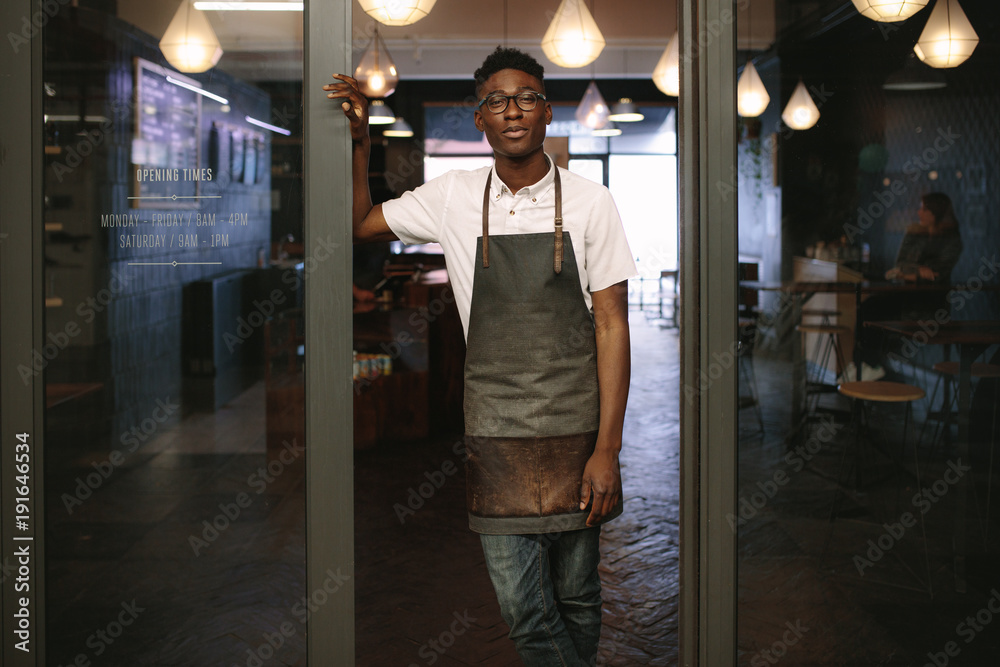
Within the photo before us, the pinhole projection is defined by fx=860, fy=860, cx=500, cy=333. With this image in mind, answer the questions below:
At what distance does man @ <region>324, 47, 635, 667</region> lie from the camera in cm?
206

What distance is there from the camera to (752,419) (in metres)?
2.82

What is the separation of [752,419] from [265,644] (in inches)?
64.7

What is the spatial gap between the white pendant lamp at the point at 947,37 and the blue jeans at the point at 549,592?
5.45 feet

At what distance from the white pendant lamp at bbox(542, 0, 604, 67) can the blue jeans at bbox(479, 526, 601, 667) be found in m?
3.15

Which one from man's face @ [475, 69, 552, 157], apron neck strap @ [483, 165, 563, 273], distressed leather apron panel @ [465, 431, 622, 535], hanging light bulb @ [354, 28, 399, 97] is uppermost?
hanging light bulb @ [354, 28, 399, 97]

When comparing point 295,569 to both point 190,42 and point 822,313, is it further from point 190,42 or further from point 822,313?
point 822,313

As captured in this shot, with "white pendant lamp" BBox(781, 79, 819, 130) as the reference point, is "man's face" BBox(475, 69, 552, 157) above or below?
below

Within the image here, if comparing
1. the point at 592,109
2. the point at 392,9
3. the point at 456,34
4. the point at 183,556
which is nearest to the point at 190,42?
the point at 183,556

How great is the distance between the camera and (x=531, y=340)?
6.75 feet

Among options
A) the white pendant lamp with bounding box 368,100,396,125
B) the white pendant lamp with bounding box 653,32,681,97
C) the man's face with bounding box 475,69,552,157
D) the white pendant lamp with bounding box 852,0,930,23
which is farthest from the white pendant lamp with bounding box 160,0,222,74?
the white pendant lamp with bounding box 368,100,396,125

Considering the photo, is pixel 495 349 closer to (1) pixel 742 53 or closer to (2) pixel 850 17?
(1) pixel 742 53

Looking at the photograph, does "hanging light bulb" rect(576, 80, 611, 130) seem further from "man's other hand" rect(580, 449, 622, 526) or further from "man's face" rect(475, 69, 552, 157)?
"man's other hand" rect(580, 449, 622, 526)

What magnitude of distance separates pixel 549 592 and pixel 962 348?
145cm

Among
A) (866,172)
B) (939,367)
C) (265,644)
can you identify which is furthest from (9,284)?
(939,367)
